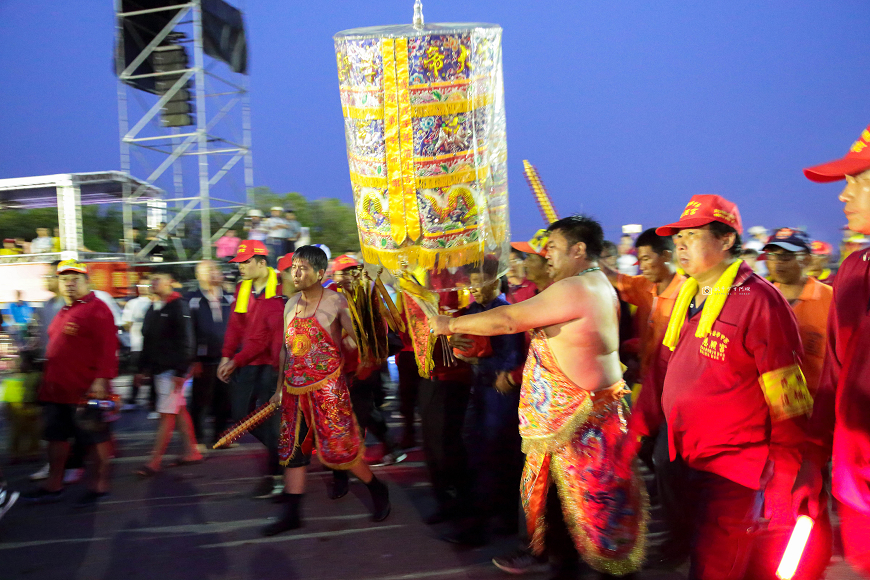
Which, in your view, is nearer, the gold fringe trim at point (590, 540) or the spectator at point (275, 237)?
the gold fringe trim at point (590, 540)

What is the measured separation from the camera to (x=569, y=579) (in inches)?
127

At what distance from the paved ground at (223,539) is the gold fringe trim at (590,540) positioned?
2.98ft

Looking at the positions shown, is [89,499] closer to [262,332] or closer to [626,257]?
[262,332]

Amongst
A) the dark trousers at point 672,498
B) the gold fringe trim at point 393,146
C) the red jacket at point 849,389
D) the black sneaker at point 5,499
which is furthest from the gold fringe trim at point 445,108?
the black sneaker at point 5,499

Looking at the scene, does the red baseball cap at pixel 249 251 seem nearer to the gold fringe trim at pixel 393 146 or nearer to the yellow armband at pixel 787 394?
the gold fringe trim at pixel 393 146

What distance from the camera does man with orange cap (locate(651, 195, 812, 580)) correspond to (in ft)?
7.92

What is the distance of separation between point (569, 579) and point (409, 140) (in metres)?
2.23

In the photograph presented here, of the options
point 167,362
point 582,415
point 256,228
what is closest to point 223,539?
point 167,362

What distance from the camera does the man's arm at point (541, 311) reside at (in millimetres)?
2912

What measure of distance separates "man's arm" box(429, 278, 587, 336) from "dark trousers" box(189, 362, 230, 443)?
4.06 metres

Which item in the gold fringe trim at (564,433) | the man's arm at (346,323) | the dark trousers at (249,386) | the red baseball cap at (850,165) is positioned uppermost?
the red baseball cap at (850,165)

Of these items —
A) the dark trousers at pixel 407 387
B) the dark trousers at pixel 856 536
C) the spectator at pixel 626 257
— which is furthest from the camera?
the spectator at pixel 626 257

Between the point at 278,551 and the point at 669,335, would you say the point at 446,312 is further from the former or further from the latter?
the point at 278,551

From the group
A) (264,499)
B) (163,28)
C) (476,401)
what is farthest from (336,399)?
(163,28)
